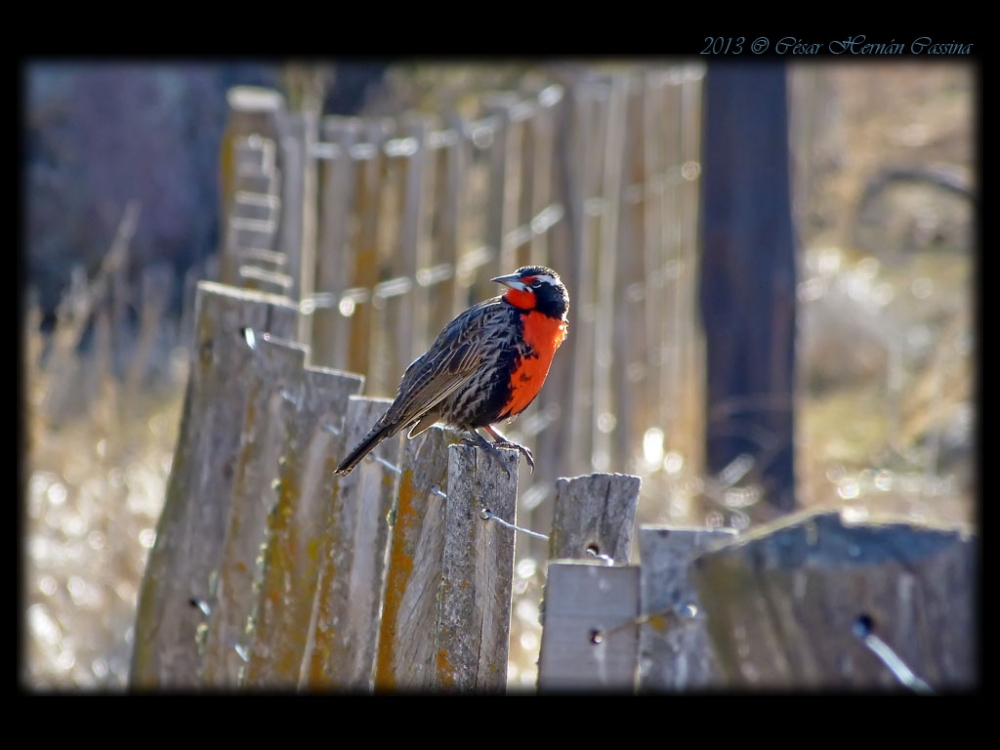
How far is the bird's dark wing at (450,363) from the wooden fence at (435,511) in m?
0.34

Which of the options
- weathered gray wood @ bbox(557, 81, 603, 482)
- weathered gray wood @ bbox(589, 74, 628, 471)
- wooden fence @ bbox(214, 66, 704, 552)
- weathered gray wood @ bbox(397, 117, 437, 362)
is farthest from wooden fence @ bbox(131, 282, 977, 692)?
weathered gray wood @ bbox(589, 74, 628, 471)

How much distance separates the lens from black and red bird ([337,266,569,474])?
3926 millimetres

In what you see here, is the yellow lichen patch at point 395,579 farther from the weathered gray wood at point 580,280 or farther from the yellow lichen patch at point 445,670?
the weathered gray wood at point 580,280

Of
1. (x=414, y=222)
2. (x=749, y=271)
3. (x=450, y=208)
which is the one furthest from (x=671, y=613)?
(x=749, y=271)

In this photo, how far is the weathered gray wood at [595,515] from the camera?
103 inches

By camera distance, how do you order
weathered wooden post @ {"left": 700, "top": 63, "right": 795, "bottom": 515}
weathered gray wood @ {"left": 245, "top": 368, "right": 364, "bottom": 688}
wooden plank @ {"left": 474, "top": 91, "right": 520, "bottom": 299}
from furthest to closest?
1. weathered wooden post @ {"left": 700, "top": 63, "right": 795, "bottom": 515}
2. wooden plank @ {"left": 474, "top": 91, "right": 520, "bottom": 299}
3. weathered gray wood @ {"left": 245, "top": 368, "right": 364, "bottom": 688}

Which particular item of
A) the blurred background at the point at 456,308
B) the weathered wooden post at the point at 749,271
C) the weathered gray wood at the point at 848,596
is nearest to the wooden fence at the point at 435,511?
the weathered gray wood at the point at 848,596

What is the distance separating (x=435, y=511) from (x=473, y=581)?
0.79 feet

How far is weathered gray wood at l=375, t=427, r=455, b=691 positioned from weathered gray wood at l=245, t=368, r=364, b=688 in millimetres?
637

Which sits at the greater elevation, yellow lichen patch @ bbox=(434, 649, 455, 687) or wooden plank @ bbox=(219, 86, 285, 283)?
wooden plank @ bbox=(219, 86, 285, 283)

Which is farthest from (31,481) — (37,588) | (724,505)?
(724,505)

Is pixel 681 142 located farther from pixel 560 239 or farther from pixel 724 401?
pixel 560 239

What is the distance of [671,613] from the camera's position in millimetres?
2428

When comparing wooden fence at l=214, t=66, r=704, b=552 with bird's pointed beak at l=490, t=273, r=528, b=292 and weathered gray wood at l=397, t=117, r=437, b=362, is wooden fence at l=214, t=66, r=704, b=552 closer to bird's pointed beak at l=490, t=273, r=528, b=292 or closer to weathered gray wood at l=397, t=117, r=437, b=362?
weathered gray wood at l=397, t=117, r=437, b=362
